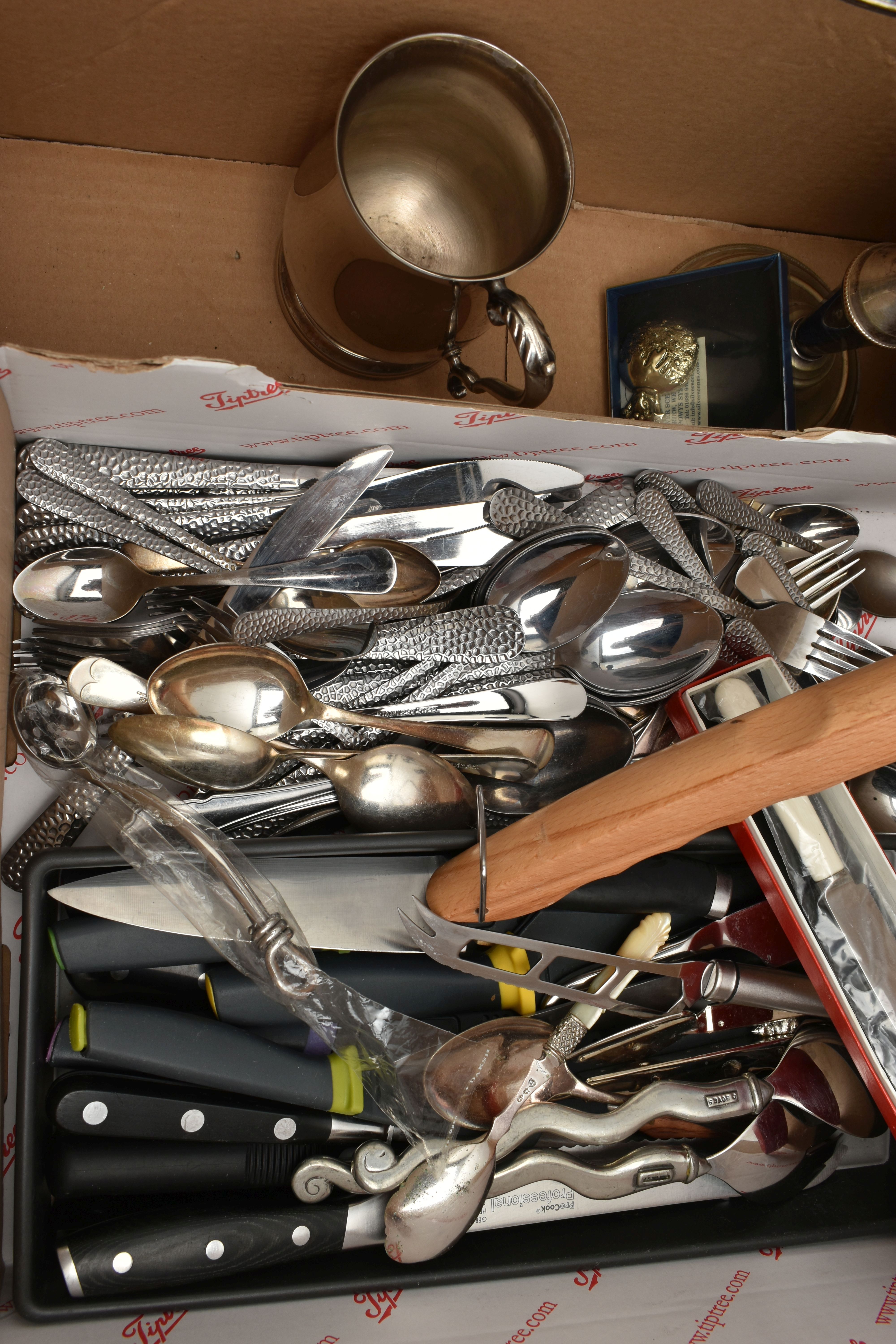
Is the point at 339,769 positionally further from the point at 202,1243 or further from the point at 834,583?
the point at 834,583

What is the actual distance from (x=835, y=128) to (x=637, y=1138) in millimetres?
835

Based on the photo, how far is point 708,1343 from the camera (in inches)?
20.7

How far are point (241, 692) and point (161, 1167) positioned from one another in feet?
0.98

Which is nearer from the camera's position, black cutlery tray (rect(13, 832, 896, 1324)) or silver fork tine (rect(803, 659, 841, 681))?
black cutlery tray (rect(13, 832, 896, 1324))

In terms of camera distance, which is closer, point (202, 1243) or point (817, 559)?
point (202, 1243)

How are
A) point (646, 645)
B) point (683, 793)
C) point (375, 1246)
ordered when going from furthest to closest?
point (646, 645), point (375, 1246), point (683, 793)

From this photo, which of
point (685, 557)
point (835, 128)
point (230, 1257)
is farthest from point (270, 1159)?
point (835, 128)

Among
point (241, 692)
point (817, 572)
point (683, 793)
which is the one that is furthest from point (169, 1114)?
point (817, 572)

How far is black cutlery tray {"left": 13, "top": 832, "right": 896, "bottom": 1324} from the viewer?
472 millimetres

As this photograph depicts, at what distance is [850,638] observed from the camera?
2.38 feet

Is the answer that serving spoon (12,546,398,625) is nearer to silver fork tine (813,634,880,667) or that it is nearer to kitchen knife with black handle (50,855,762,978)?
kitchen knife with black handle (50,855,762,978)

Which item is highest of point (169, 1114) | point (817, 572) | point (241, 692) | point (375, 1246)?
point (817, 572)

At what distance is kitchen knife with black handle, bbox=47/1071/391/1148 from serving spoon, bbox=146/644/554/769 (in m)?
0.19

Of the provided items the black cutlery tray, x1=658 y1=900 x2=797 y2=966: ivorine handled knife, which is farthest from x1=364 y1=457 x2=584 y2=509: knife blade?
x1=658 y1=900 x2=797 y2=966: ivorine handled knife
